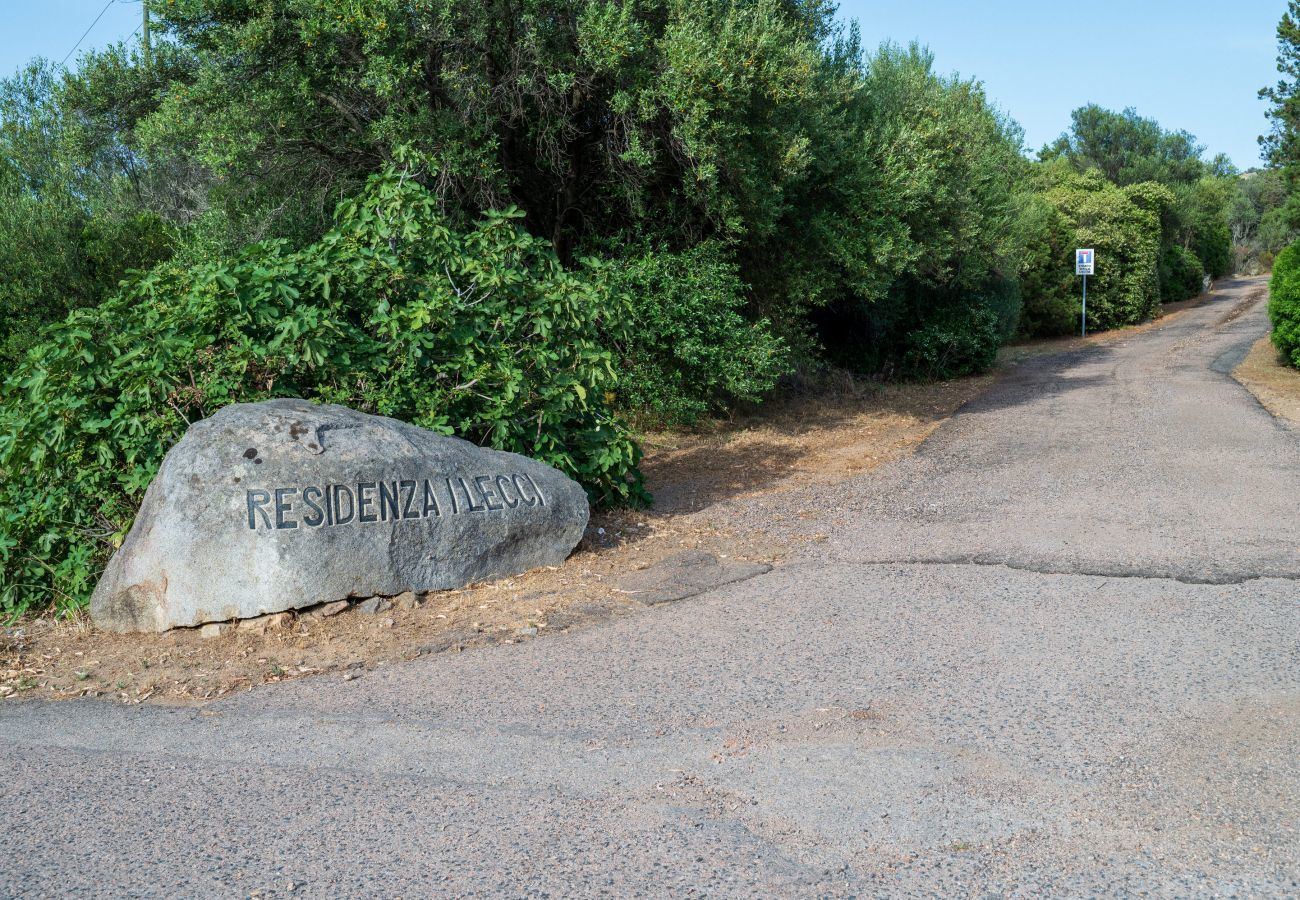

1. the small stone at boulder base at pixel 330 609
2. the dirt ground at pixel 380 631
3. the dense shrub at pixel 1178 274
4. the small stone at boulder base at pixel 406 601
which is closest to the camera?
the dirt ground at pixel 380 631

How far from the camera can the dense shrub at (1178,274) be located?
37500mm

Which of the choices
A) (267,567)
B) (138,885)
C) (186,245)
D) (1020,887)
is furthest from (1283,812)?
(186,245)

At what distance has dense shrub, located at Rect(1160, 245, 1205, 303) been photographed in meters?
37.5

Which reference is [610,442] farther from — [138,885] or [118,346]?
[138,885]

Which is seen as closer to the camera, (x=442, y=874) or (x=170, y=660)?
(x=442, y=874)

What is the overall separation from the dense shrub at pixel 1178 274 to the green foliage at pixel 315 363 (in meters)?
33.9

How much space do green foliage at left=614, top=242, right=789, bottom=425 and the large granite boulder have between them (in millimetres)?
4682

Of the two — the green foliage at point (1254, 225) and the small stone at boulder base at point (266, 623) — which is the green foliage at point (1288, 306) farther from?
the green foliage at point (1254, 225)

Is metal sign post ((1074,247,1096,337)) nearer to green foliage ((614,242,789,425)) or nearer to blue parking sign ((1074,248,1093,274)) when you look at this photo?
blue parking sign ((1074,248,1093,274))

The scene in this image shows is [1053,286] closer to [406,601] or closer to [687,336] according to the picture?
[687,336]

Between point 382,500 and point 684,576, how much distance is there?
197cm

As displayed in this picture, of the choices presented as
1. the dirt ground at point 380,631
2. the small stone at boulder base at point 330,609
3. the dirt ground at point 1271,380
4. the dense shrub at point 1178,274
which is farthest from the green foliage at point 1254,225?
the small stone at boulder base at point 330,609

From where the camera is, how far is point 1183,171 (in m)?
45.5

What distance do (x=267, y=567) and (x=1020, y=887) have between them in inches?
173
